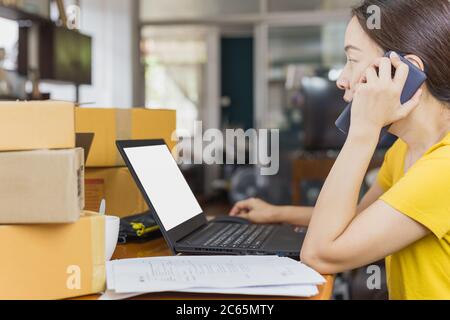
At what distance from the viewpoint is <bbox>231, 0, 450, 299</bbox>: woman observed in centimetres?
99

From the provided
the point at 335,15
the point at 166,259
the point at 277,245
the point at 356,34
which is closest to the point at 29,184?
the point at 166,259

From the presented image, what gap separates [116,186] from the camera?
1.42m

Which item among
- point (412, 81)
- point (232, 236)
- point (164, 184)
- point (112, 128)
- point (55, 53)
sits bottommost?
point (232, 236)

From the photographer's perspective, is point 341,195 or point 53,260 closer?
point 53,260

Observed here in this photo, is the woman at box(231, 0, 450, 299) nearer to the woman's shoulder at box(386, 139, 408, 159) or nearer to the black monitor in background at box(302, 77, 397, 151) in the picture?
the woman's shoulder at box(386, 139, 408, 159)

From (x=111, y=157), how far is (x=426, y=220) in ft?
2.43

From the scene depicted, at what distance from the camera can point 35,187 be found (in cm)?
82

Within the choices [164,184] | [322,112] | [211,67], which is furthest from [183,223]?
[211,67]

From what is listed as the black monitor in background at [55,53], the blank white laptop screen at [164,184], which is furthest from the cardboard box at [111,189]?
the black monitor in background at [55,53]

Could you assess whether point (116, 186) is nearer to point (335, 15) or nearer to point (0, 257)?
point (0, 257)

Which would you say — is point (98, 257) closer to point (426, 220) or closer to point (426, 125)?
point (426, 220)

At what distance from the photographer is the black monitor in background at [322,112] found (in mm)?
4395

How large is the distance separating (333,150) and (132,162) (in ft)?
11.6

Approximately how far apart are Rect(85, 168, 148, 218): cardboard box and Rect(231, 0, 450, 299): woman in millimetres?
550
